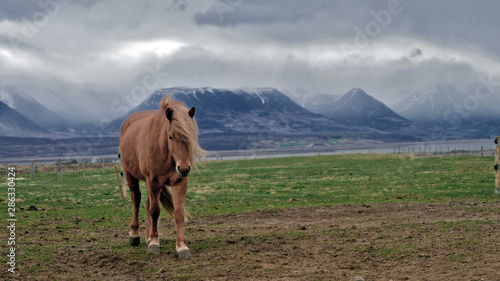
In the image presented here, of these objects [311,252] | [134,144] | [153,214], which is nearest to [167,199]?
[153,214]

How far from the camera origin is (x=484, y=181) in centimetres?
2680

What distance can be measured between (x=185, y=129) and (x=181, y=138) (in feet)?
0.66

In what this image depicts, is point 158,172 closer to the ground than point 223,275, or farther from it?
farther from it

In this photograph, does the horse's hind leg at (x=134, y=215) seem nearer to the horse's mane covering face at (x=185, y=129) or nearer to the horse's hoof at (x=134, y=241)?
the horse's hoof at (x=134, y=241)

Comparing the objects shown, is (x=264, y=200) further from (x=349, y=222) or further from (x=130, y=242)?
(x=130, y=242)

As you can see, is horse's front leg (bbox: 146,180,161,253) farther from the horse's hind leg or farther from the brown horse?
the horse's hind leg

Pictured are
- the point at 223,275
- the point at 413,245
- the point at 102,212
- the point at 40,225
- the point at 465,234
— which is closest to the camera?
the point at 223,275

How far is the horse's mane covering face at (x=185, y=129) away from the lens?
9438mm

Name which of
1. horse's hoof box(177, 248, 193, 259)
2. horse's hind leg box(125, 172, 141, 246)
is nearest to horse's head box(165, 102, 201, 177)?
horse's hoof box(177, 248, 193, 259)

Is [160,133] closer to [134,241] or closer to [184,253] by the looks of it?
[184,253]

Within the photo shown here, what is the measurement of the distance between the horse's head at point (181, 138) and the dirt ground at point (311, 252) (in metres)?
1.94

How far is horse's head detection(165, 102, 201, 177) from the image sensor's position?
9.23m

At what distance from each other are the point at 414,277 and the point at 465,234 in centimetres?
392

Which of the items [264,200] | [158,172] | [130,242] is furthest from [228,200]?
[158,172]
